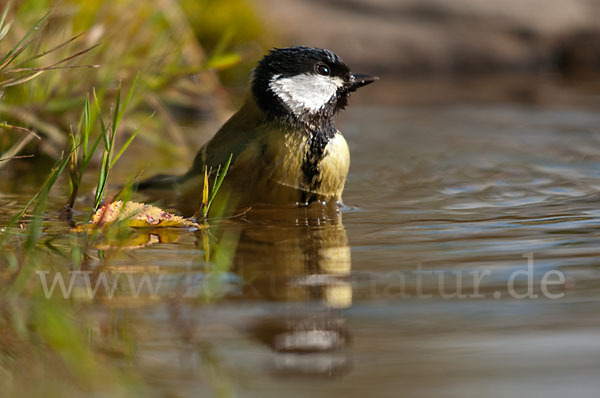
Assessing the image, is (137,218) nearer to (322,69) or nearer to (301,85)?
(301,85)

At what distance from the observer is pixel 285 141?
3.41 m

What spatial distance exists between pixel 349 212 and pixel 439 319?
1.47m

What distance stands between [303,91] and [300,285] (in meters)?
1.58

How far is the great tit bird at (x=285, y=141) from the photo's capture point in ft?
11.1

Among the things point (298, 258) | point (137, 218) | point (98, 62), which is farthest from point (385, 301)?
point (98, 62)

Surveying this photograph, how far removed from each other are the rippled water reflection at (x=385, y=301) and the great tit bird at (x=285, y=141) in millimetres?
235

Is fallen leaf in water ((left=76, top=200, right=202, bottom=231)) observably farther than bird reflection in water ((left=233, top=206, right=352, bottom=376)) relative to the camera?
Yes

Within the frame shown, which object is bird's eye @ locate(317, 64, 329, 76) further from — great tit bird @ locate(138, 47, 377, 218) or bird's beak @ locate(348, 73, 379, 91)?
bird's beak @ locate(348, 73, 379, 91)

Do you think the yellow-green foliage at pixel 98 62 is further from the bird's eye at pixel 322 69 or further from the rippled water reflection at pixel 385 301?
the rippled water reflection at pixel 385 301

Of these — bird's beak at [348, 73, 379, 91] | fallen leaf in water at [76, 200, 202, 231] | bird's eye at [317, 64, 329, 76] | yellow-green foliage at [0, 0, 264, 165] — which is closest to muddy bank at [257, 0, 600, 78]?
yellow-green foliage at [0, 0, 264, 165]

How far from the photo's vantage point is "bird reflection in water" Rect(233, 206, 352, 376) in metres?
1.70

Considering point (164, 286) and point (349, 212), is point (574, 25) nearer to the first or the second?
point (349, 212)

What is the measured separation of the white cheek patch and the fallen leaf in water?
0.84m

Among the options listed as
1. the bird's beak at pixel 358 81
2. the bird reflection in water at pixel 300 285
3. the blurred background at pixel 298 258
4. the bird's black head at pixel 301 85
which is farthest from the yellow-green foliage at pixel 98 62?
the bird reflection in water at pixel 300 285
